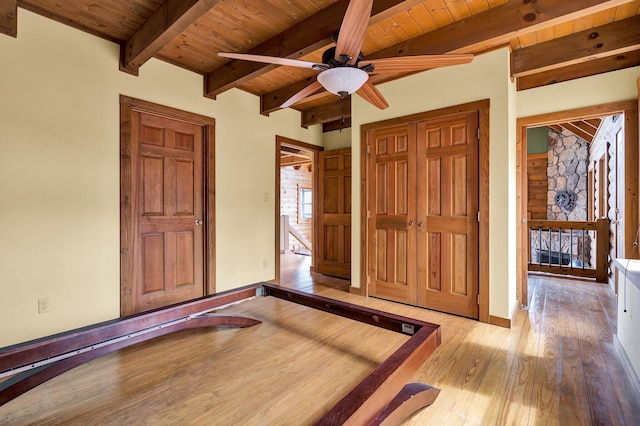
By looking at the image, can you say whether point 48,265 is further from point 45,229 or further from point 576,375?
point 576,375

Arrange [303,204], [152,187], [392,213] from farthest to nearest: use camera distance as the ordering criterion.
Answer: [303,204], [392,213], [152,187]

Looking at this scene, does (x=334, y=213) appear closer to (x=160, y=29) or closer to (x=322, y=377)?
(x=322, y=377)

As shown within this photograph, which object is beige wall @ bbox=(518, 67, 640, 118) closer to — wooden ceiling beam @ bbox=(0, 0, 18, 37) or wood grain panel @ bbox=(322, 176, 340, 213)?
wood grain panel @ bbox=(322, 176, 340, 213)

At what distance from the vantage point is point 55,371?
168 cm

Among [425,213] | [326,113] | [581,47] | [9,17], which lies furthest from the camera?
[326,113]

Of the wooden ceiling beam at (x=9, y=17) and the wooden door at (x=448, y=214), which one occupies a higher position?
the wooden ceiling beam at (x=9, y=17)

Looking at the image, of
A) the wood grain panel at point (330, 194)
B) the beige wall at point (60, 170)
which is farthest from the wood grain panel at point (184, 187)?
the wood grain panel at point (330, 194)

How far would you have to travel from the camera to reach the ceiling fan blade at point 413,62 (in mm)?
1929

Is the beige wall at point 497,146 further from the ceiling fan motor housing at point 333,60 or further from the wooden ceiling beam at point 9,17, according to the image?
the wooden ceiling beam at point 9,17

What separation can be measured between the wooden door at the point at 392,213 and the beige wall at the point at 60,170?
240cm

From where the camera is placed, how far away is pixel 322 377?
2041mm

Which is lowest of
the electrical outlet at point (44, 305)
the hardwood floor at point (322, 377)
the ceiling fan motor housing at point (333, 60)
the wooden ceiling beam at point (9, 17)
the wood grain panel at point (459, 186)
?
the hardwood floor at point (322, 377)

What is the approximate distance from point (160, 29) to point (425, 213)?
296cm

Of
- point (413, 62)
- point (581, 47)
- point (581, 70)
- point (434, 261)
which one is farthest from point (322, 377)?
point (581, 70)
